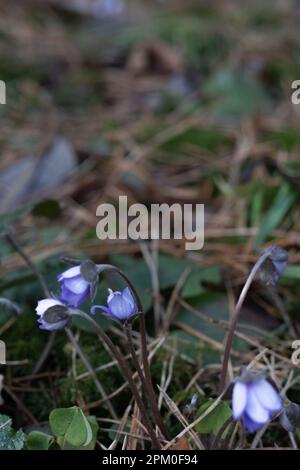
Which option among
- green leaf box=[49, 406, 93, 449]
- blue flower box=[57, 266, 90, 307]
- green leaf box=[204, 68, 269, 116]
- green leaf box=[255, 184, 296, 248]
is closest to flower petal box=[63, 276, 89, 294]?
blue flower box=[57, 266, 90, 307]

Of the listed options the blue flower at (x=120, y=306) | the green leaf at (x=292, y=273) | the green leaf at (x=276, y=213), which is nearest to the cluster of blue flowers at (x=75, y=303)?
the blue flower at (x=120, y=306)

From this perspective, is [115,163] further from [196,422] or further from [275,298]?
[196,422]

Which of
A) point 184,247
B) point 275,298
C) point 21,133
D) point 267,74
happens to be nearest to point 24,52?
point 21,133

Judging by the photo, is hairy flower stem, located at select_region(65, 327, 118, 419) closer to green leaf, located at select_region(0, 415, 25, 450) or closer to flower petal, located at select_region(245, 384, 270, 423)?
green leaf, located at select_region(0, 415, 25, 450)

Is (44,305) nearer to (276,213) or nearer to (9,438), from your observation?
(9,438)

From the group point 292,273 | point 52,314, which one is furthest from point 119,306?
point 292,273
